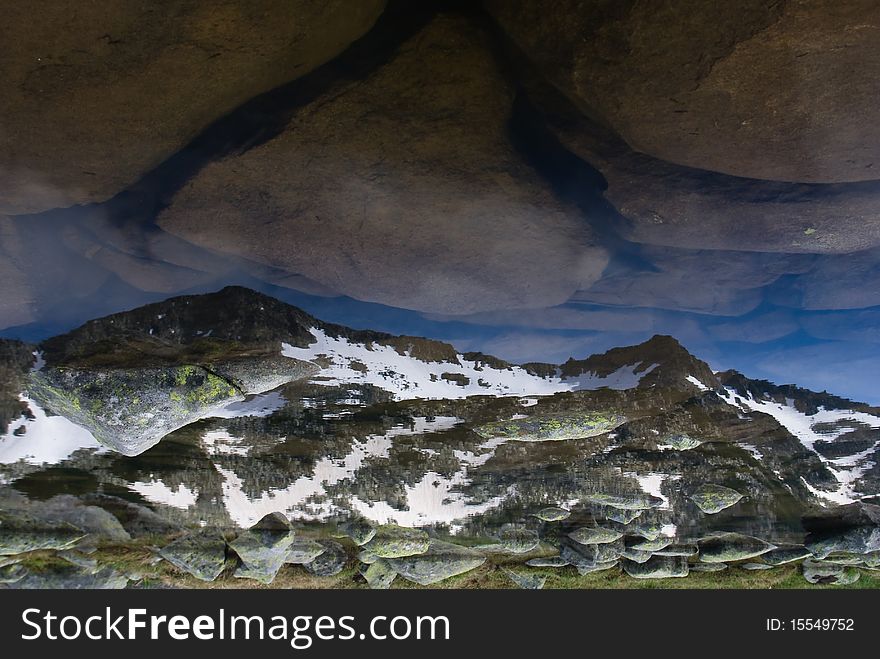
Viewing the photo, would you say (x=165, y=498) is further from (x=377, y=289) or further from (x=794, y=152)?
(x=794, y=152)

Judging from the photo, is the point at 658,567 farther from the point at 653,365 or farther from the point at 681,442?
the point at 653,365

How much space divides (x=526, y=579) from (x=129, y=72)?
6.20 meters

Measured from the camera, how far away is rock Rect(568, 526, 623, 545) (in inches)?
237

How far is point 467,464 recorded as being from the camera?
5332 millimetres

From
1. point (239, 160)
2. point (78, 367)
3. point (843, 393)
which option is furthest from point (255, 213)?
point (843, 393)

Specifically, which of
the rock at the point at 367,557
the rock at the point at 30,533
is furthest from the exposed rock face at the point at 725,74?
the rock at the point at 30,533

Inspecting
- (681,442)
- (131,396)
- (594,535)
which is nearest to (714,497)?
(681,442)

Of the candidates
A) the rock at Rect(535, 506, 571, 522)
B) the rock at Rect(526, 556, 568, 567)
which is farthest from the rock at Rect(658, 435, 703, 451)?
the rock at Rect(526, 556, 568, 567)

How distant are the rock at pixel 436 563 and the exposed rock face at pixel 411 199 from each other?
11.1 ft

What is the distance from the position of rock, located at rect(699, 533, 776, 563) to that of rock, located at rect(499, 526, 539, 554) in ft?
6.69

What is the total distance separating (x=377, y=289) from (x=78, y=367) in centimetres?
216

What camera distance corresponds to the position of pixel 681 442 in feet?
17.3

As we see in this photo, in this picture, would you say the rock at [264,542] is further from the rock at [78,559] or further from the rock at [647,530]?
the rock at [647,530]

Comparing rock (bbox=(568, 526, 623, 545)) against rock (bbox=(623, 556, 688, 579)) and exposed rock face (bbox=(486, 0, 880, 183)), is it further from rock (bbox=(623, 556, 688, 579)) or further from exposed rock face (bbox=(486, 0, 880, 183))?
exposed rock face (bbox=(486, 0, 880, 183))
